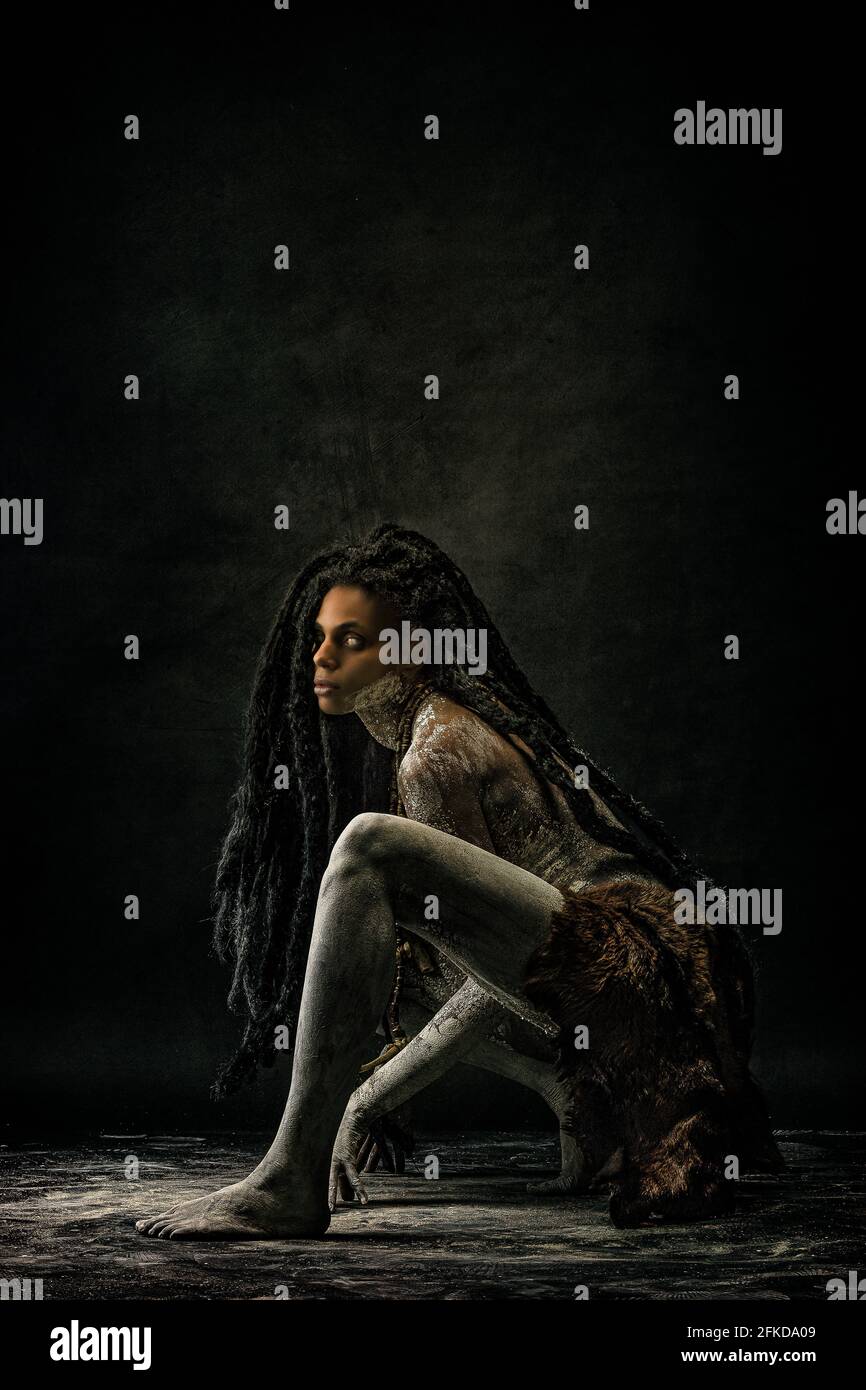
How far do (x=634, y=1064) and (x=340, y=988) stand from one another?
73cm

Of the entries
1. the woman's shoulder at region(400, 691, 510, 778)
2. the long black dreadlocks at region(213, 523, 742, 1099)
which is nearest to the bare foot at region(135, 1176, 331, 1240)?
the long black dreadlocks at region(213, 523, 742, 1099)

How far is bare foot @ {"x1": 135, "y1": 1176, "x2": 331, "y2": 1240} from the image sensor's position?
399 centimetres

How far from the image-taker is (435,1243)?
411 centimetres

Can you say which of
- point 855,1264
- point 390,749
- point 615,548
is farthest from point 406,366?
point 855,1264

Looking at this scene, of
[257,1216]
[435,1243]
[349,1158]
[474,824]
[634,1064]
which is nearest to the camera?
[257,1216]

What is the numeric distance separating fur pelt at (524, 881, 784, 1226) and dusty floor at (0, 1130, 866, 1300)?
0.33 ft

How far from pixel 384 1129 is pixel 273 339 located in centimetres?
323

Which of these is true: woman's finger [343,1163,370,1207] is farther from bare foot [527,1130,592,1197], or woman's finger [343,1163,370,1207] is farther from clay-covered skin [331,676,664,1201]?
bare foot [527,1130,592,1197]

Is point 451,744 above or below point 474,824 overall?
above

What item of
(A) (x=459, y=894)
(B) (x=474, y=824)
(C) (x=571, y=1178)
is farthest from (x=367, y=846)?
(C) (x=571, y=1178)

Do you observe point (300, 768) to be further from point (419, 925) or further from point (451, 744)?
point (419, 925)

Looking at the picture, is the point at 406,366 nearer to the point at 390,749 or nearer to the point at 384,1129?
the point at 390,749

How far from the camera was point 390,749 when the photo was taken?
5297mm

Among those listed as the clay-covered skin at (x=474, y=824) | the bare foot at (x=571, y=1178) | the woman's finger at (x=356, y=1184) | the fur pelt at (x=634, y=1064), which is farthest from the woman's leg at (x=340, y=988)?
the bare foot at (x=571, y=1178)
